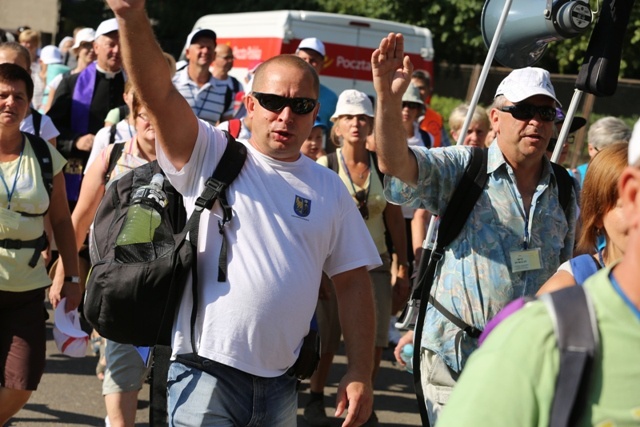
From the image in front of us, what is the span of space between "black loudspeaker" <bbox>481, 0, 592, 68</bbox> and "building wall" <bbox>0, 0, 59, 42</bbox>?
2806cm

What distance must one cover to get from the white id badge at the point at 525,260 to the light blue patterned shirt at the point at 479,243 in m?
0.02

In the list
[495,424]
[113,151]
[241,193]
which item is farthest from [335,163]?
[495,424]

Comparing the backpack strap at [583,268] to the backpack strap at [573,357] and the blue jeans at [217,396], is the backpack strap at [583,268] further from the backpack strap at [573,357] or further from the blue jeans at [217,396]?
the backpack strap at [573,357]

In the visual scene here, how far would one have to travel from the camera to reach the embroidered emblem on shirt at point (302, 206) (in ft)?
12.7

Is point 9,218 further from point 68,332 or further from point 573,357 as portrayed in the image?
point 573,357

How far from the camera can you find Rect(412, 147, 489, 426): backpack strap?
176 inches

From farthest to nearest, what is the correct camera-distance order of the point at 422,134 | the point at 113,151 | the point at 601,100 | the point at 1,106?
the point at 601,100 < the point at 422,134 < the point at 113,151 < the point at 1,106

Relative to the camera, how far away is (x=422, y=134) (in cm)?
982

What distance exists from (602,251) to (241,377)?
130 centimetres

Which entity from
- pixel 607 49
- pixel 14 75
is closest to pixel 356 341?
pixel 607 49

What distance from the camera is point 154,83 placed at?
3463mm

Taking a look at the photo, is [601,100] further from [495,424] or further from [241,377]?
[495,424]

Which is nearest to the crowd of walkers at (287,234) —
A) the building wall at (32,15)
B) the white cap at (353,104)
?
the white cap at (353,104)

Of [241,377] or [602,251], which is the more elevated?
[602,251]
